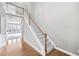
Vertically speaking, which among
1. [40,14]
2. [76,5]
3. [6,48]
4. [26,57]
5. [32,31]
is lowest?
[26,57]

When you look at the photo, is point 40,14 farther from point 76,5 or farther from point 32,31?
point 76,5

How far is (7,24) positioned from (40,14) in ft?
1.99

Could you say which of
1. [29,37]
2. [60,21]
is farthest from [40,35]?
[60,21]

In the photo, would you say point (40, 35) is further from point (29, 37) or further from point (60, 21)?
point (60, 21)

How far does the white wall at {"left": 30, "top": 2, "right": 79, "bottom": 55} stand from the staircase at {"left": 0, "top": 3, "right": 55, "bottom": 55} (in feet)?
0.25

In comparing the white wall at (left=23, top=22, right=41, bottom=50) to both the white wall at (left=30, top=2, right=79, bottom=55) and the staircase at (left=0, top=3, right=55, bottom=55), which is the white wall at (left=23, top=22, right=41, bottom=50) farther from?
the white wall at (left=30, top=2, right=79, bottom=55)

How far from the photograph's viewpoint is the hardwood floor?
1688 mm

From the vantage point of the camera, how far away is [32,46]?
1.76 m

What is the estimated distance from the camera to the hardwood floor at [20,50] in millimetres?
1688

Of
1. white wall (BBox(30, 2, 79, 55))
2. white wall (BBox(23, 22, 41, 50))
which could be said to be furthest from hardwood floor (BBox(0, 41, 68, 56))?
white wall (BBox(30, 2, 79, 55))

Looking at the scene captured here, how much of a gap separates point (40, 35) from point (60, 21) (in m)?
0.44

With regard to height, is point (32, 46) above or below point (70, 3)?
below

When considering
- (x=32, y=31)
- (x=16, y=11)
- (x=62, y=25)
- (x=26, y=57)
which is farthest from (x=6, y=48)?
(x=62, y=25)

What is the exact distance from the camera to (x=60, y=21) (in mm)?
1730
